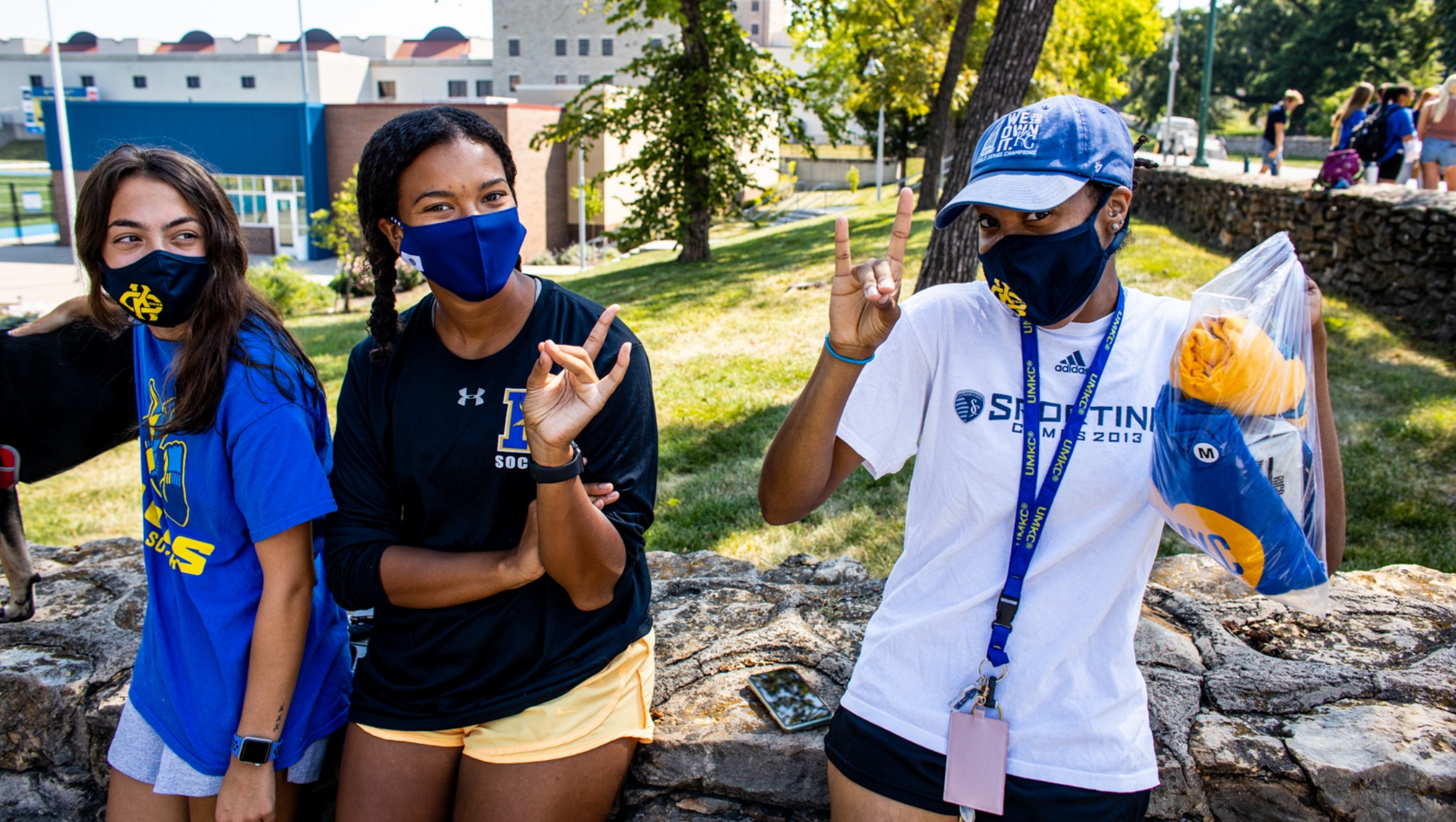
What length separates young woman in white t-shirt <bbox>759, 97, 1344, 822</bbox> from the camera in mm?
1911

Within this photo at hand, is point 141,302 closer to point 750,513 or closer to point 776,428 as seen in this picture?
point 750,513

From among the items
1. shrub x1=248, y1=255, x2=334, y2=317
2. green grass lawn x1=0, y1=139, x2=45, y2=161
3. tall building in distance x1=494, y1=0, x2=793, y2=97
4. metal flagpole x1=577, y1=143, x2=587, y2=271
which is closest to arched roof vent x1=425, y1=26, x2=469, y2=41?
tall building in distance x1=494, y1=0, x2=793, y2=97

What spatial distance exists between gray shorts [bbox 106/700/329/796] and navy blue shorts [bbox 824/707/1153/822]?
124 centimetres

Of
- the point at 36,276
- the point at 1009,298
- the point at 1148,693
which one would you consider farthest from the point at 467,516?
the point at 36,276

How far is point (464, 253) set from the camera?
2.20 meters

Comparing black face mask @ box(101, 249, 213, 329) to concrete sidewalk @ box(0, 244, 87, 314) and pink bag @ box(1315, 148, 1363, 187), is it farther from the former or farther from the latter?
concrete sidewalk @ box(0, 244, 87, 314)

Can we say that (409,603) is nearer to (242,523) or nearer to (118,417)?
(242,523)

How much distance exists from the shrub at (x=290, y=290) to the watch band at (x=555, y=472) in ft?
63.6

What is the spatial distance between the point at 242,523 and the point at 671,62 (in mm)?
15159

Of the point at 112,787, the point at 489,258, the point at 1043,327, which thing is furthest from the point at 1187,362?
the point at 112,787

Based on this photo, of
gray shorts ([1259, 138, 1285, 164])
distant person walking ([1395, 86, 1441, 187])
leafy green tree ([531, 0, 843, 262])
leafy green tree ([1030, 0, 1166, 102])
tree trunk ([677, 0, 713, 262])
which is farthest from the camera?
leafy green tree ([1030, 0, 1166, 102])

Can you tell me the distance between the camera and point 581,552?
199 centimetres

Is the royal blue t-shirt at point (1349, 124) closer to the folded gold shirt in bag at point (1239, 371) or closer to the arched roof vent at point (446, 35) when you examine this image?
the folded gold shirt in bag at point (1239, 371)

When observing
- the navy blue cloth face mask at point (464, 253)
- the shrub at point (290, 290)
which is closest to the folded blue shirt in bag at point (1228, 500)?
the navy blue cloth face mask at point (464, 253)
